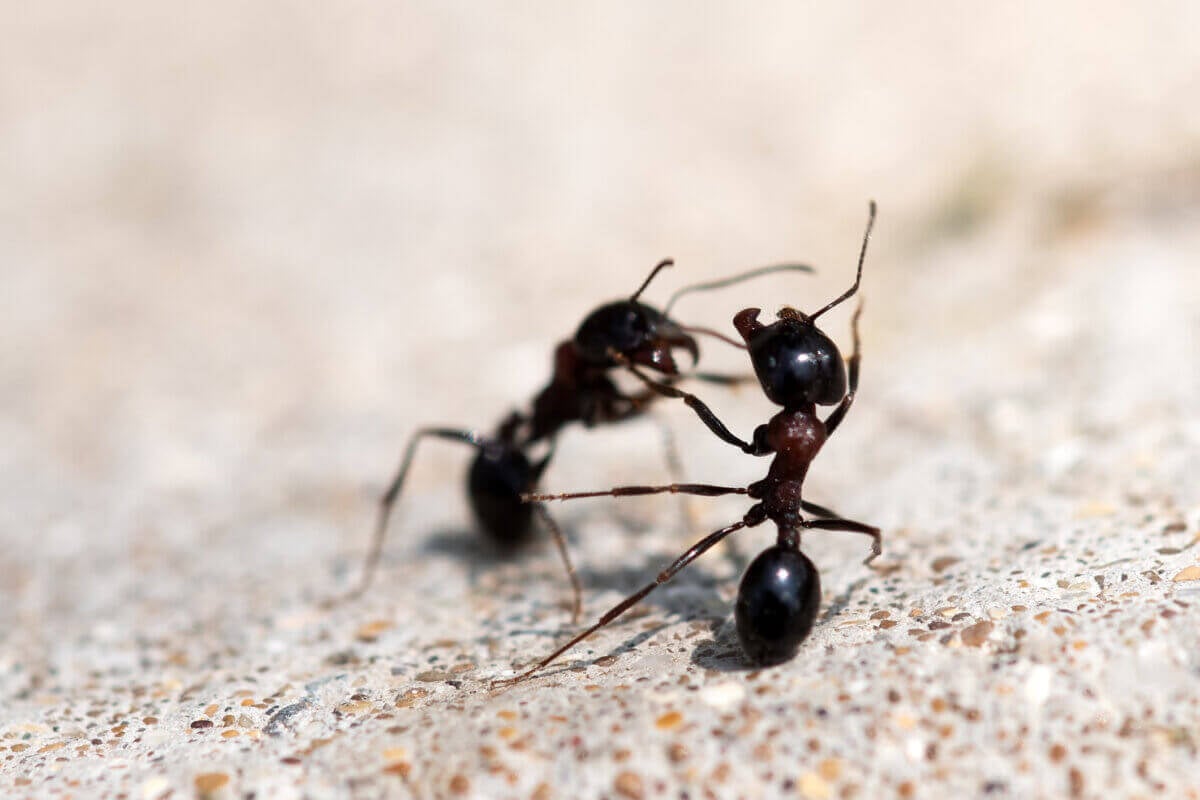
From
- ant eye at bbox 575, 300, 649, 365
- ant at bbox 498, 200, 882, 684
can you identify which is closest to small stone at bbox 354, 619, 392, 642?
ant at bbox 498, 200, 882, 684

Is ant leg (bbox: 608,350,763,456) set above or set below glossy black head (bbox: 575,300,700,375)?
below

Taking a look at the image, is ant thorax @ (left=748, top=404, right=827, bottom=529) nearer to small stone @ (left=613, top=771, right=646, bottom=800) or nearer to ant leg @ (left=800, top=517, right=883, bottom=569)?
ant leg @ (left=800, top=517, right=883, bottom=569)

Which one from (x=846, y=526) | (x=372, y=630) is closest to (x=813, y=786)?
(x=846, y=526)

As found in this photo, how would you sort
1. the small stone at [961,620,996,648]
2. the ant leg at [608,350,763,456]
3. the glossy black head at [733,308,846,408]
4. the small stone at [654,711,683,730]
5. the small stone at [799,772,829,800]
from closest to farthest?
the small stone at [799,772,829,800] < the small stone at [654,711,683,730] < the small stone at [961,620,996,648] < the glossy black head at [733,308,846,408] < the ant leg at [608,350,763,456]

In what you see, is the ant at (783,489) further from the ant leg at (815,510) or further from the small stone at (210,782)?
the small stone at (210,782)

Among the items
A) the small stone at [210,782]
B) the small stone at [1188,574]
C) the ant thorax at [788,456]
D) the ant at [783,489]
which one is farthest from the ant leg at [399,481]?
the small stone at [1188,574]

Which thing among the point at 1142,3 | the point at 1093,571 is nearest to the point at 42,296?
the point at 1093,571
